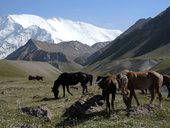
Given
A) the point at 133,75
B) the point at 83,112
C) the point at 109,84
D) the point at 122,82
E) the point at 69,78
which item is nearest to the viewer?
the point at 109,84

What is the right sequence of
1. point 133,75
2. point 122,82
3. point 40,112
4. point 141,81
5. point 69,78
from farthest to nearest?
1. point 69,78
2. point 141,81
3. point 133,75
4. point 40,112
5. point 122,82

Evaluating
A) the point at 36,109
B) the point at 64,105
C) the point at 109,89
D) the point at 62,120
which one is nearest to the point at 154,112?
the point at 109,89

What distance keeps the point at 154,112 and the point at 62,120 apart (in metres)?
6.62

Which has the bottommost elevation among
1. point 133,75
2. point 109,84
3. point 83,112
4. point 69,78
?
point 83,112

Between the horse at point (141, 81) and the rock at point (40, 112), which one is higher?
the horse at point (141, 81)

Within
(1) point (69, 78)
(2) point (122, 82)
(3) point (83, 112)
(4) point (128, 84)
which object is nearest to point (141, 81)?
(4) point (128, 84)

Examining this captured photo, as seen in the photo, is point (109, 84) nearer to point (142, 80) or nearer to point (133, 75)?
point (133, 75)

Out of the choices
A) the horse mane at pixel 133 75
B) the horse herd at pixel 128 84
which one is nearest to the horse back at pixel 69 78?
the horse herd at pixel 128 84

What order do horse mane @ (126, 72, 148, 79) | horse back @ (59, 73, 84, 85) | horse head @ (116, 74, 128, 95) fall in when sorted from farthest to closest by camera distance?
horse back @ (59, 73, 84, 85), horse mane @ (126, 72, 148, 79), horse head @ (116, 74, 128, 95)

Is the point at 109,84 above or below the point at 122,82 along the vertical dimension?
below

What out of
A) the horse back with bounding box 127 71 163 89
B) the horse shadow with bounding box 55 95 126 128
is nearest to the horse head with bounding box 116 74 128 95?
the horse back with bounding box 127 71 163 89

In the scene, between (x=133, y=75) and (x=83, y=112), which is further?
(x=133, y=75)

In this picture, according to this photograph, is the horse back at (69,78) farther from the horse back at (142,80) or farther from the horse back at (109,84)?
the horse back at (109,84)

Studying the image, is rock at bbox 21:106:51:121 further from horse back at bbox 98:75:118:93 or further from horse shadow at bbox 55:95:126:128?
horse back at bbox 98:75:118:93
